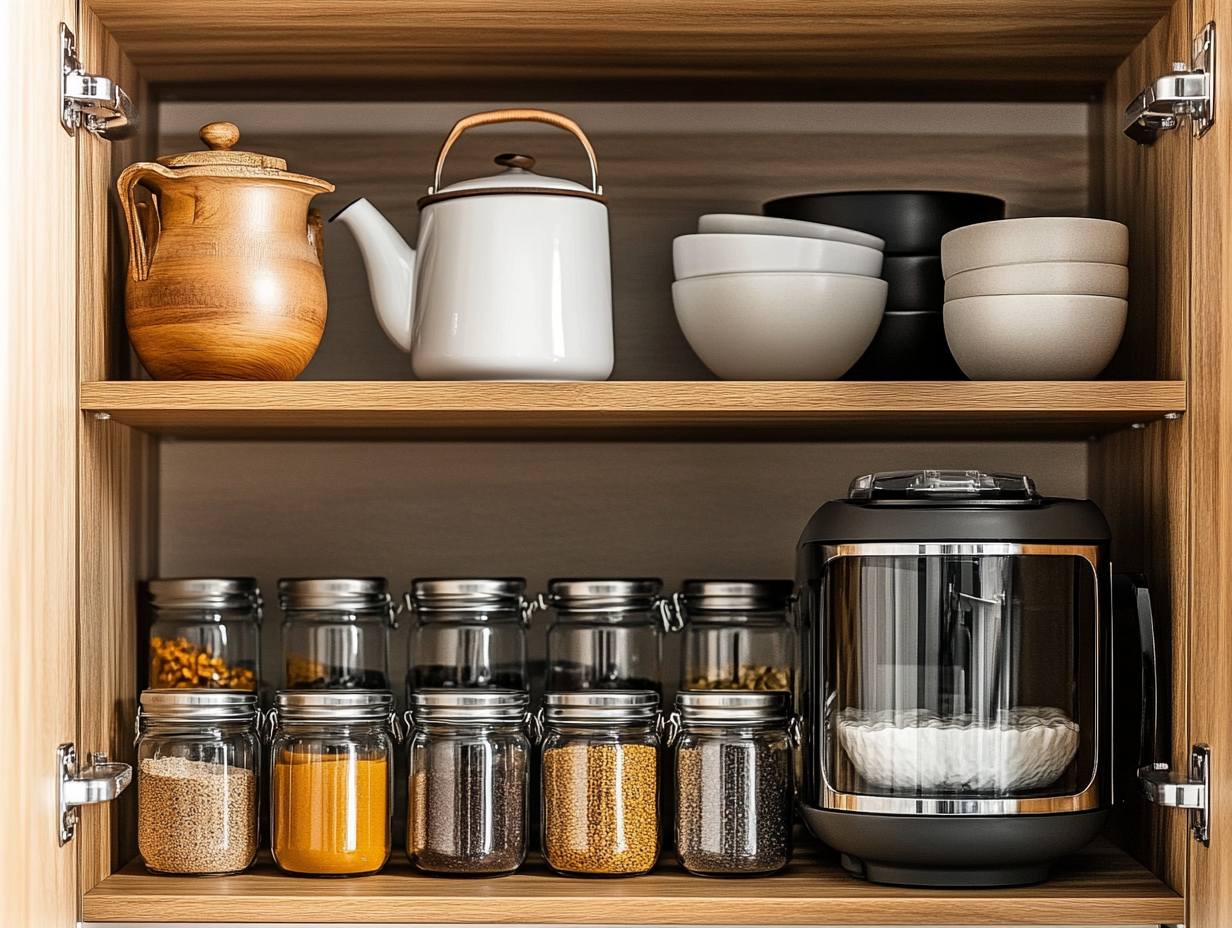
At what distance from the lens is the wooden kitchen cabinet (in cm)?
98

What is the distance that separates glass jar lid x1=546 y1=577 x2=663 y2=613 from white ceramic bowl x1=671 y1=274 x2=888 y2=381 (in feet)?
0.68

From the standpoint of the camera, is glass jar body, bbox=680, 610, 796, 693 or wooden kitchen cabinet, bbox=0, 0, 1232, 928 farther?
glass jar body, bbox=680, 610, 796, 693

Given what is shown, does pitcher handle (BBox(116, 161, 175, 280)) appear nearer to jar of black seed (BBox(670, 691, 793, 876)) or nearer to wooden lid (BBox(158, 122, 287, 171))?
wooden lid (BBox(158, 122, 287, 171))

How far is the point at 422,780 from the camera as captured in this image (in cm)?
109

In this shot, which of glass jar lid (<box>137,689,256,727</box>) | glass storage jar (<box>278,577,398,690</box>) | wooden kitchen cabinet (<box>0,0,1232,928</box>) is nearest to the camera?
wooden kitchen cabinet (<box>0,0,1232,928</box>)

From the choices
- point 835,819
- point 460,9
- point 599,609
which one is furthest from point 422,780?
point 460,9

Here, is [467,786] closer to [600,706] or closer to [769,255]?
[600,706]

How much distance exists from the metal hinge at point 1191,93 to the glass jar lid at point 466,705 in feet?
2.33

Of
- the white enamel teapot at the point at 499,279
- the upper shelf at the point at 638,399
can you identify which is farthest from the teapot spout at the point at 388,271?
the upper shelf at the point at 638,399

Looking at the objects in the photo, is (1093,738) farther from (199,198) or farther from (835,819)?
(199,198)

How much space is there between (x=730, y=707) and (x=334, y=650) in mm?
381

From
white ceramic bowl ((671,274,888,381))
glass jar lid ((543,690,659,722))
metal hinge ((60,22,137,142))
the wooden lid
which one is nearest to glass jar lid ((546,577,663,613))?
glass jar lid ((543,690,659,722))

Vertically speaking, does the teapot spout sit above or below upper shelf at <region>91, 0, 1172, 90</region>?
below

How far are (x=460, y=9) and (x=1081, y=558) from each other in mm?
688
